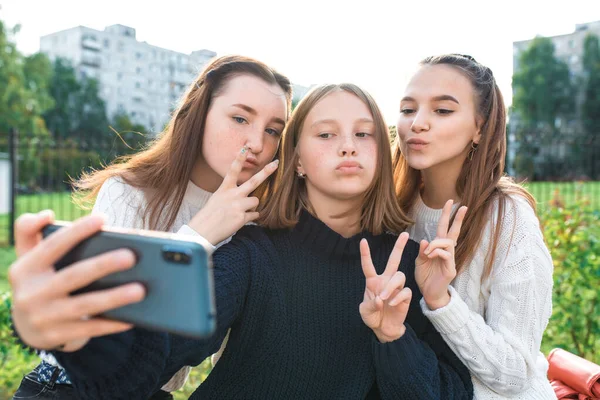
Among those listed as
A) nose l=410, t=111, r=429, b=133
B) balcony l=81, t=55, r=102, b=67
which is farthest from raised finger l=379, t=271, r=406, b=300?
balcony l=81, t=55, r=102, b=67

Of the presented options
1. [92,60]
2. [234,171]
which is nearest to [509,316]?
[234,171]

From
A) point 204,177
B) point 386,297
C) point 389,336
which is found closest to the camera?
point 386,297

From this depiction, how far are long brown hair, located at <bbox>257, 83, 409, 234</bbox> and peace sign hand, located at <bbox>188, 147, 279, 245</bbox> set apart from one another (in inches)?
2.6

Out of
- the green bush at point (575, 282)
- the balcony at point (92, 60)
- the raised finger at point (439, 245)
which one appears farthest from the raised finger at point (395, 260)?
the balcony at point (92, 60)

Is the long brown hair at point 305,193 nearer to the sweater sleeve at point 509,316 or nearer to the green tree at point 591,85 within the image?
the sweater sleeve at point 509,316

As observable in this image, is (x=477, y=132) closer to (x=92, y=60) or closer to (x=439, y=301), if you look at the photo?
(x=439, y=301)

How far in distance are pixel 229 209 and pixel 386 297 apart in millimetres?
726

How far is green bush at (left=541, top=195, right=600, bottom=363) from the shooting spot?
4.07m

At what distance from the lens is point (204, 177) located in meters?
2.57

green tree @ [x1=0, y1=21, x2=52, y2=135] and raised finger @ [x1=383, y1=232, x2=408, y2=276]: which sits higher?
green tree @ [x1=0, y1=21, x2=52, y2=135]

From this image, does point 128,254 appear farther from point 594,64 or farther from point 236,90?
point 594,64

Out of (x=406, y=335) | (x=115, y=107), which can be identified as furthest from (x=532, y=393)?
(x=115, y=107)

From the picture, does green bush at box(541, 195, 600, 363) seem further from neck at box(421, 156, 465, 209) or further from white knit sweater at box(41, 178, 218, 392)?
white knit sweater at box(41, 178, 218, 392)

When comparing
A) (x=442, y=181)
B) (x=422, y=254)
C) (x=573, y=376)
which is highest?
(x=442, y=181)
